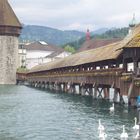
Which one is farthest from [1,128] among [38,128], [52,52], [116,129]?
[52,52]

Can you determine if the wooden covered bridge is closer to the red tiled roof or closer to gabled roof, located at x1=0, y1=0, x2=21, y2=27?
gabled roof, located at x1=0, y1=0, x2=21, y2=27

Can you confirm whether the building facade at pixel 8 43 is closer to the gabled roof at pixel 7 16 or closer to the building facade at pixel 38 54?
the gabled roof at pixel 7 16

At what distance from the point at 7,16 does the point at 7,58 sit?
8.88m

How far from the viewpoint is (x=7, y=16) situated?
343 ft

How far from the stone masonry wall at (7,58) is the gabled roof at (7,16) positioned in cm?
292

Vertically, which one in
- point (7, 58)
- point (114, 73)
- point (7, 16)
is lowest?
point (114, 73)

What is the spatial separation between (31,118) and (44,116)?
1509mm

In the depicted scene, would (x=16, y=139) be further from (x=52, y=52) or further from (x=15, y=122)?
(x=52, y=52)

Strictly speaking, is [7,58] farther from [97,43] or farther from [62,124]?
[62,124]

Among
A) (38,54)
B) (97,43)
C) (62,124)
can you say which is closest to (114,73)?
(62,124)

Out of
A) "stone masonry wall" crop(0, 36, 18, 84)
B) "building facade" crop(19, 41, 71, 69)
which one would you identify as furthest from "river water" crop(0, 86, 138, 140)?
"building facade" crop(19, 41, 71, 69)

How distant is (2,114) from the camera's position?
1230 inches

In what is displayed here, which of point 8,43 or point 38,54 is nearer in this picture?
point 8,43

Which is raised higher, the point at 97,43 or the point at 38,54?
the point at 38,54
